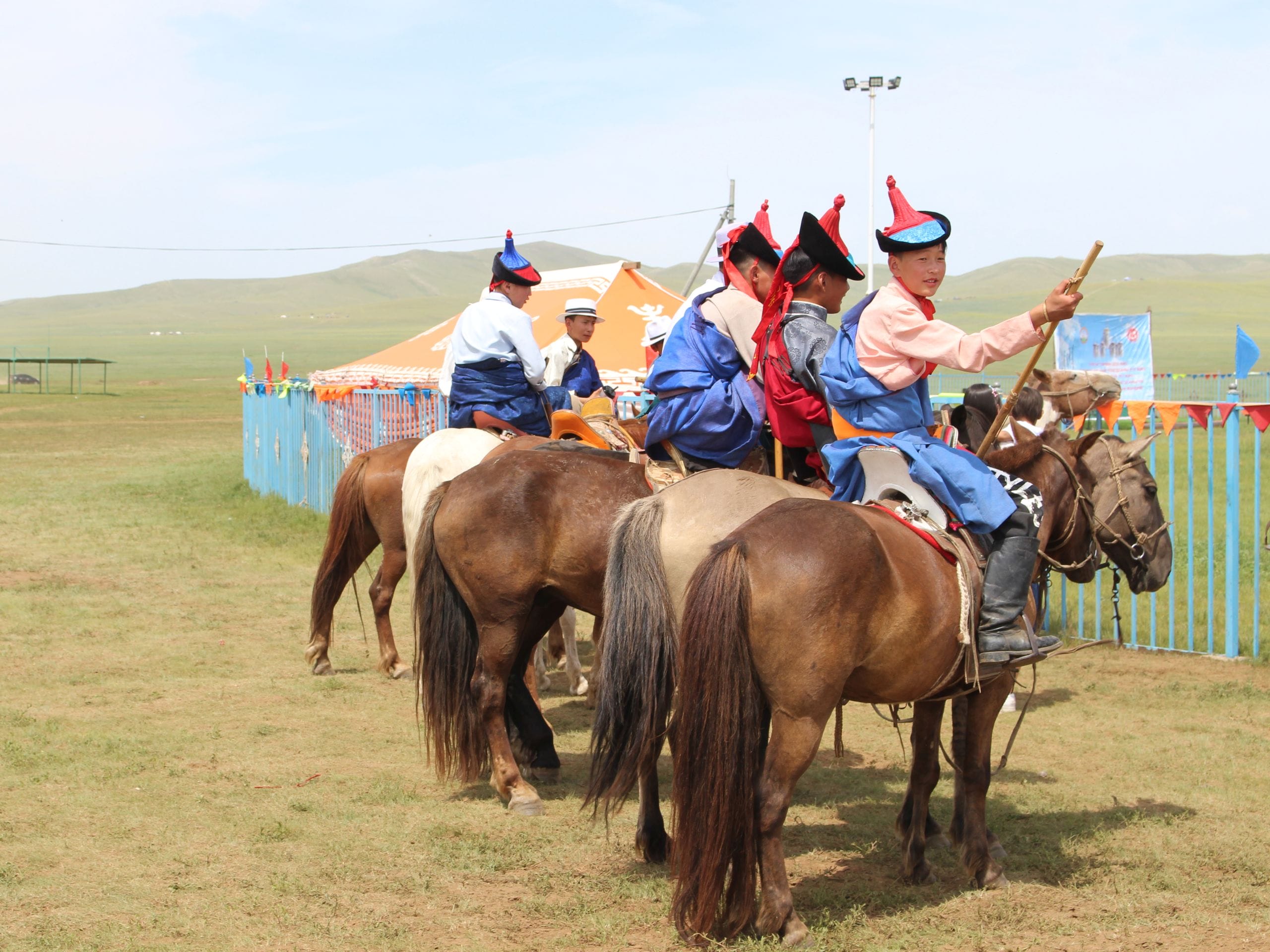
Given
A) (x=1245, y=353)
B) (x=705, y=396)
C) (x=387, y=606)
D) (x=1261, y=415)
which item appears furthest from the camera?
(x=1245, y=353)

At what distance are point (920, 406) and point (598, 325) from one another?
516 inches

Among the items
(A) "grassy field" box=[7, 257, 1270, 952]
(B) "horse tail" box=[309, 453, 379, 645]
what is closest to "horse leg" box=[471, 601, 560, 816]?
(A) "grassy field" box=[7, 257, 1270, 952]

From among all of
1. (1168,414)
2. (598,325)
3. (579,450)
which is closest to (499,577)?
(579,450)

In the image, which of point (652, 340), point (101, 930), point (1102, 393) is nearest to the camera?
point (101, 930)

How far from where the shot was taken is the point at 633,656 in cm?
429

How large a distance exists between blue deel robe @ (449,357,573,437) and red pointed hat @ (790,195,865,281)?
2907 mm

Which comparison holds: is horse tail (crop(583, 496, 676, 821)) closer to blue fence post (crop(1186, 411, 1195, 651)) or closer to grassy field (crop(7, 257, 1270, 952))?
grassy field (crop(7, 257, 1270, 952))

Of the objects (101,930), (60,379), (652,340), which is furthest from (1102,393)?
(60,379)

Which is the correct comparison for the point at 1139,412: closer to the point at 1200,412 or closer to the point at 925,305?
the point at 1200,412

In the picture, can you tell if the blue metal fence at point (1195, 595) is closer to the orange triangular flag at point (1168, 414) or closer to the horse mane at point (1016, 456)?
the orange triangular flag at point (1168, 414)

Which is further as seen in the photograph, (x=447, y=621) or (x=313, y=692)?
(x=313, y=692)

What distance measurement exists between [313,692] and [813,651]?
492 cm

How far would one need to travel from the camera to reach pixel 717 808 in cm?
385

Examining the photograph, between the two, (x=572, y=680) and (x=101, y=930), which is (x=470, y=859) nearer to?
(x=101, y=930)
